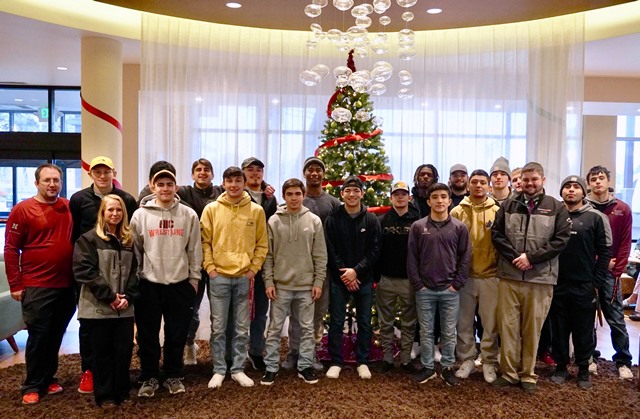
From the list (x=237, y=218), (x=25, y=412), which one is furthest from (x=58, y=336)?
(x=237, y=218)

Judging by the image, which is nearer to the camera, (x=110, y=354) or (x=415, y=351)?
(x=110, y=354)

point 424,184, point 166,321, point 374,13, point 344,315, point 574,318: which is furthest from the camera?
point 374,13

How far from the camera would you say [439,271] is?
406 cm

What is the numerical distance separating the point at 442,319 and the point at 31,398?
3.06 meters

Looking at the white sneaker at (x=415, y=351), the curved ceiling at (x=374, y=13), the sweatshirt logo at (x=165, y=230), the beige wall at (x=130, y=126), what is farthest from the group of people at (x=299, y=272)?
the beige wall at (x=130, y=126)

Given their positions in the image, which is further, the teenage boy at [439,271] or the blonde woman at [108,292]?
the teenage boy at [439,271]

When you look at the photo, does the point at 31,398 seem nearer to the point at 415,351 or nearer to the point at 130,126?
the point at 415,351

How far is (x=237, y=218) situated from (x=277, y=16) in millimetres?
3279

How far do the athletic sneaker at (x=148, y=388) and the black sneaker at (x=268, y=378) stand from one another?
79 cm

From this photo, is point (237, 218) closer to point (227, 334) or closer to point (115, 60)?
point (227, 334)

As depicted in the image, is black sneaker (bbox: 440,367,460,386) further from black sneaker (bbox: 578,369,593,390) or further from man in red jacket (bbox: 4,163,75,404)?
man in red jacket (bbox: 4,163,75,404)

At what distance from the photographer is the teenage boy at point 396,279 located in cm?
434

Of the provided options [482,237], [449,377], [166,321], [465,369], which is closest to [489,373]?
[465,369]

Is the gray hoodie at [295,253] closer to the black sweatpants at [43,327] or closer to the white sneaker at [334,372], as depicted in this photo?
the white sneaker at [334,372]
